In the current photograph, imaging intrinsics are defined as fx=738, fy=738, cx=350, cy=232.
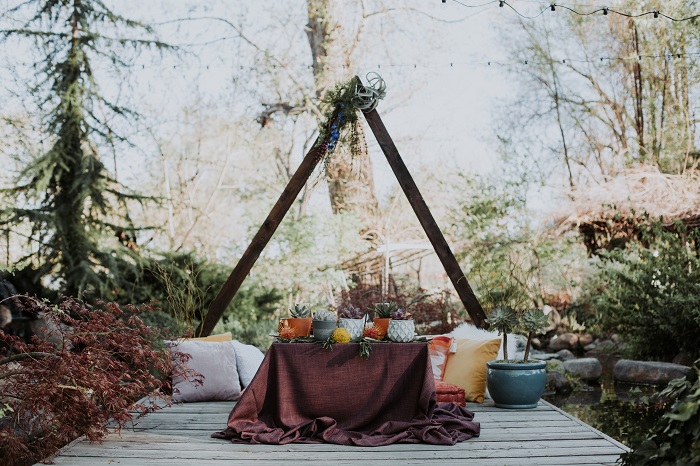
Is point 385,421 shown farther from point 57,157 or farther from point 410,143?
point 410,143

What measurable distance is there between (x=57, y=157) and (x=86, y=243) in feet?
3.78

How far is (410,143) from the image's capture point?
15.0 metres

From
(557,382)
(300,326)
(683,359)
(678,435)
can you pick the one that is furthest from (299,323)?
(683,359)

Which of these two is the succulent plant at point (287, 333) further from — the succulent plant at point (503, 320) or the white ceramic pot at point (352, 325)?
the succulent plant at point (503, 320)

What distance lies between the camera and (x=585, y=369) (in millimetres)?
9289

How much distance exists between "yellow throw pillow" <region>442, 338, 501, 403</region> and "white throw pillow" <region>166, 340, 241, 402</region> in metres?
1.81

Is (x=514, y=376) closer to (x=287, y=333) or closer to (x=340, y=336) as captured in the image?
(x=340, y=336)

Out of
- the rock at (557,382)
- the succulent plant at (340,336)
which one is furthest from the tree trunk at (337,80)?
the succulent plant at (340,336)

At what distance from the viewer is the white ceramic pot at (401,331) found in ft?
16.6

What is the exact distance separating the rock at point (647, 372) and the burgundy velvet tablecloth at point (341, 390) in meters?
4.54

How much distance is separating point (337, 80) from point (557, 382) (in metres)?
6.34

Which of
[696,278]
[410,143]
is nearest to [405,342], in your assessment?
[696,278]

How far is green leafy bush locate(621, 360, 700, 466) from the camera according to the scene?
285cm

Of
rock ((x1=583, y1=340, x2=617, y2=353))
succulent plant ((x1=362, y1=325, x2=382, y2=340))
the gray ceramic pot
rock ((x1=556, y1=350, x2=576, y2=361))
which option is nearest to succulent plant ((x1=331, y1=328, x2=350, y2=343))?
the gray ceramic pot
